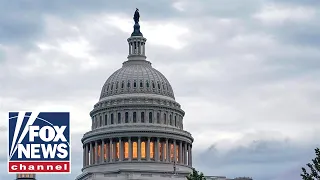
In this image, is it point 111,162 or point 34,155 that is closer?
point 34,155

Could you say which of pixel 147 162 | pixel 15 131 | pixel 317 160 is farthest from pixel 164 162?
pixel 15 131

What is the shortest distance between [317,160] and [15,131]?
141ft

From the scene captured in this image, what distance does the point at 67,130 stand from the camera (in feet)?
195

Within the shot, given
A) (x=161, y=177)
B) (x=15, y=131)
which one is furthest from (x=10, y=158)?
(x=161, y=177)

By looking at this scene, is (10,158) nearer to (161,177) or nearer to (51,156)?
(51,156)

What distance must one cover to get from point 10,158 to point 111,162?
141 meters

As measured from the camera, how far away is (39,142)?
5819 cm

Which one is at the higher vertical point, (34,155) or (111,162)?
(111,162)

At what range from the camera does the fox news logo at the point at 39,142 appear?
190 feet

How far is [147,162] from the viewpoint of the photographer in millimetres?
198000

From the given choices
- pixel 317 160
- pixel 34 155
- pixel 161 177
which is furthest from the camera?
pixel 161 177

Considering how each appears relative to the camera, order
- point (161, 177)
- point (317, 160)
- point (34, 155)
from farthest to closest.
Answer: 1. point (161, 177)
2. point (317, 160)
3. point (34, 155)

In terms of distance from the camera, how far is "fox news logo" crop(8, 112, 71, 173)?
57969mm

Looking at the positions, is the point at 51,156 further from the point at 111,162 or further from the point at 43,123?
the point at 111,162
